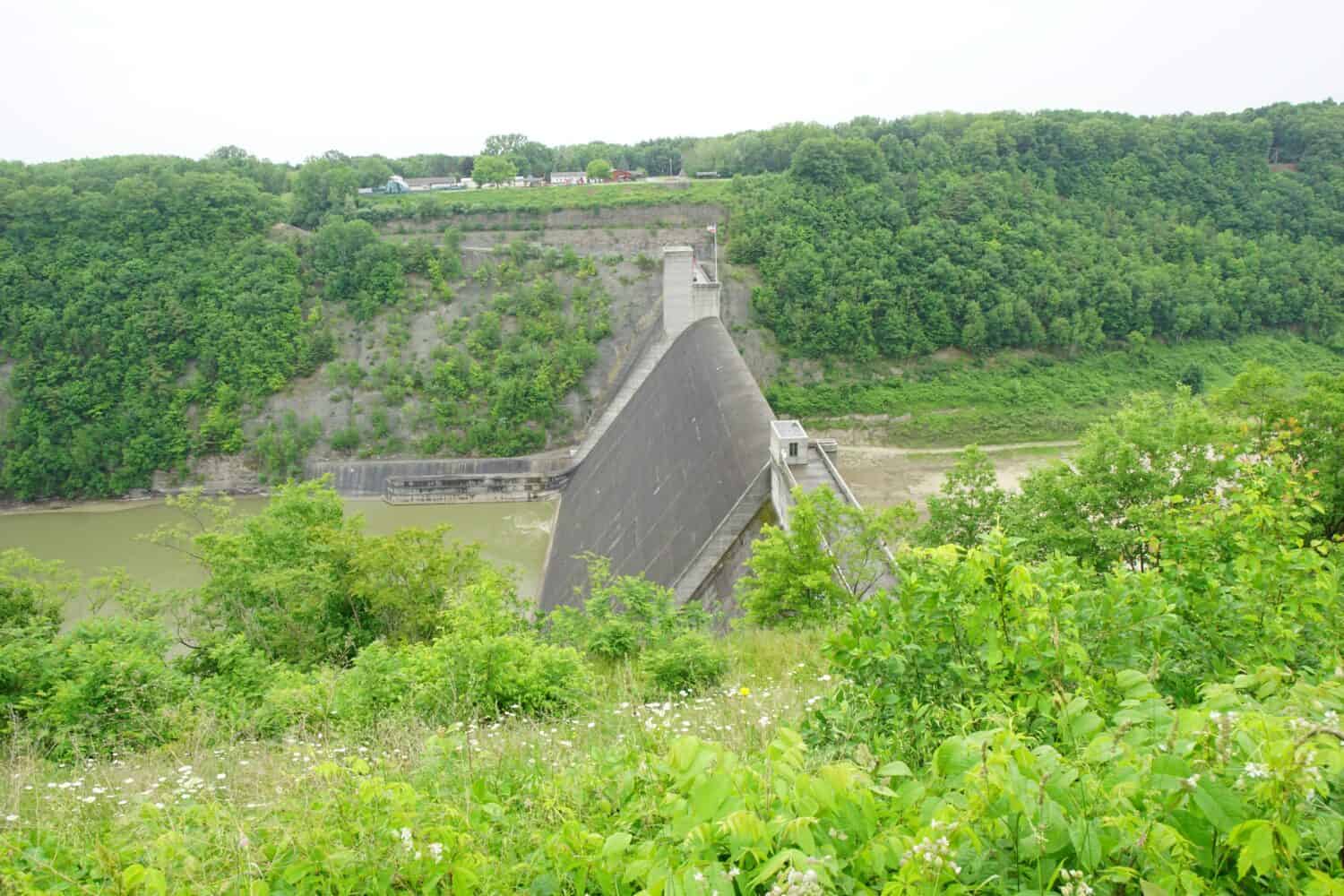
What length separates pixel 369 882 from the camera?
8.86 feet

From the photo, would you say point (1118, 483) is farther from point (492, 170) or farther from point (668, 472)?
point (492, 170)

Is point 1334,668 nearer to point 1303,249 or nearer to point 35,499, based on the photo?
point 35,499

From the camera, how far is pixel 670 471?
21.1 m

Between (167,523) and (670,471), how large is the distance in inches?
865

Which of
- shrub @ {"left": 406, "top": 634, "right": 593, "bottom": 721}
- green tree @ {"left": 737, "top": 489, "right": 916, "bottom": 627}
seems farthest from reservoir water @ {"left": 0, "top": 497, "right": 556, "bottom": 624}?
shrub @ {"left": 406, "top": 634, "right": 593, "bottom": 721}

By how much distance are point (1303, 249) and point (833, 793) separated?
53158 mm

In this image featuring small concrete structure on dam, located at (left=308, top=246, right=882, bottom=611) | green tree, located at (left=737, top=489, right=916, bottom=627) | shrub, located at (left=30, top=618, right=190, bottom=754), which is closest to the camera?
shrub, located at (left=30, top=618, right=190, bottom=754)

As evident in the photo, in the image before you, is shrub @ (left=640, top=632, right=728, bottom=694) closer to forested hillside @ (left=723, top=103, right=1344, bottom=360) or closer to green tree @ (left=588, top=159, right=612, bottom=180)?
forested hillside @ (left=723, top=103, right=1344, bottom=360)

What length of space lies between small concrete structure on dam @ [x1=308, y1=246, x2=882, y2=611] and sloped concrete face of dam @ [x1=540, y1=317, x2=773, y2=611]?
0.05 meters

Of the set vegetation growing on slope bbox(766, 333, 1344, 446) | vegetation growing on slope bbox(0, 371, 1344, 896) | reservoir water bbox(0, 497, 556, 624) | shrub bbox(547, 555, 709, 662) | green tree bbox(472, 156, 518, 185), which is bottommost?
reservoir water bbox(0, 497, 556, 624)

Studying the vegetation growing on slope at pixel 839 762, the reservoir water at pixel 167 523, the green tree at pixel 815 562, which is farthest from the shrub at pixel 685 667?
the reservoir water at pixel 167 523

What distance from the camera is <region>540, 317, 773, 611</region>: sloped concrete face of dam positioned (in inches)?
713

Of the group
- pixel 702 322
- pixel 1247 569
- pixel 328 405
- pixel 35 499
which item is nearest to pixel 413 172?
pixel 328 405

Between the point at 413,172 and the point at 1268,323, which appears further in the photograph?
the point at 413,172
